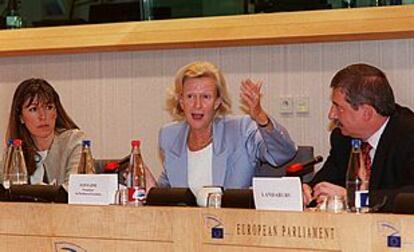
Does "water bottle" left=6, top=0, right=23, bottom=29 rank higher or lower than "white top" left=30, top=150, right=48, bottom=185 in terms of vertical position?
higher

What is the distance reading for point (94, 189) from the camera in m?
2.39

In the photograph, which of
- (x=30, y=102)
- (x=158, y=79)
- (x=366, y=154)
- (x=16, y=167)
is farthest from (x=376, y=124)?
(x=158, y=79)

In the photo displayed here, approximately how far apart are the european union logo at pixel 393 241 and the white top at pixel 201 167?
1.43 meters

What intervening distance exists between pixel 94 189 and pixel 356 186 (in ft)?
2.53

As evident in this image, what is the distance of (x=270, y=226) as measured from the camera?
2.09 meters

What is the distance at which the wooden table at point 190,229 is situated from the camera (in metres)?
1.96

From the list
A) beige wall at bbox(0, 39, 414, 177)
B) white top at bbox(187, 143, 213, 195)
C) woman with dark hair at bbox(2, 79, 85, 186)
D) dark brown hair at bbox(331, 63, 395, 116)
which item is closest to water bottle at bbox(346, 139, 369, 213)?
dark brown hair at bbox(331, 63, 395, 116)

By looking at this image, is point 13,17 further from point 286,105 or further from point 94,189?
point 94,189

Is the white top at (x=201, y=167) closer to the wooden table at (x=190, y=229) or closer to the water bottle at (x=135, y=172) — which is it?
the water bottle at (x=135, y=172)

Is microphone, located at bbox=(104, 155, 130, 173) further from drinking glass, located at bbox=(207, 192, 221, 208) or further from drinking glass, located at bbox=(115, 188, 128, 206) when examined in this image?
drinking glass, located at bbox=(207, 192, 221, 208)

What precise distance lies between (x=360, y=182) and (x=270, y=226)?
0.45m

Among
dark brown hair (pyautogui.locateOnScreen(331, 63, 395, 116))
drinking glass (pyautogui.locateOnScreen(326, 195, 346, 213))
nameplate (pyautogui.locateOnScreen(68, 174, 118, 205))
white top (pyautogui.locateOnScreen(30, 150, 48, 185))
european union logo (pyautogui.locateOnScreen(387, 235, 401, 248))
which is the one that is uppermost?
dark brown hair (pyautogui.locateOnScreen(331, 63, 395, 116))

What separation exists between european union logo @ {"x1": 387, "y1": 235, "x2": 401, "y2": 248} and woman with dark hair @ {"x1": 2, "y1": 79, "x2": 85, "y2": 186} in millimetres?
1668

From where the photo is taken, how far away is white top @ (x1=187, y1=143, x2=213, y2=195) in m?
3.30
